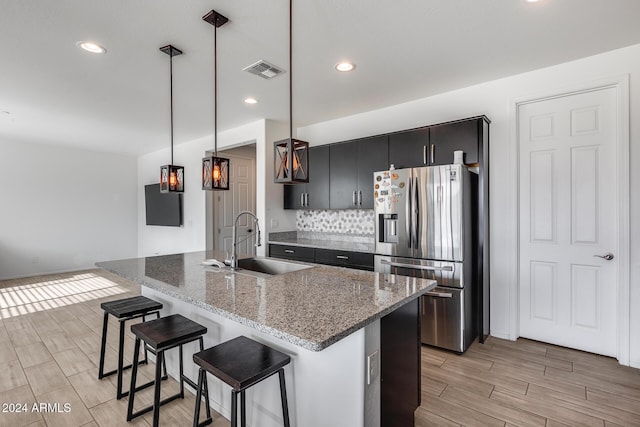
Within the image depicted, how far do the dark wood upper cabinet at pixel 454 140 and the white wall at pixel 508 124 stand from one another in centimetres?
34

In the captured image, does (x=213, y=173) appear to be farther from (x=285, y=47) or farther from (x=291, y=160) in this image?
(x=285, y=47)

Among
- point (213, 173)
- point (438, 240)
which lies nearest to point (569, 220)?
point (438, 240)

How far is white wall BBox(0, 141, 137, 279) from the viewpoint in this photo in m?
5.98

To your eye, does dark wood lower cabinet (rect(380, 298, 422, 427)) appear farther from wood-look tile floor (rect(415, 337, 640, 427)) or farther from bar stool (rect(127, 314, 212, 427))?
bar stool (rect(127, 314, 212, 427))

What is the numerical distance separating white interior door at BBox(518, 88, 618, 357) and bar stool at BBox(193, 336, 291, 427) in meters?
2.70

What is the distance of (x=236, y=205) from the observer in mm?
6172

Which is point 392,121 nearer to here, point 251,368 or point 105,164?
point 251,368

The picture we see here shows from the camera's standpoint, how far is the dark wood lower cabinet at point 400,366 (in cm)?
158

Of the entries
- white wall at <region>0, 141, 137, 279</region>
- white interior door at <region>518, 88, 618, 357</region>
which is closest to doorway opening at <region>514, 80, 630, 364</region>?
white interior door at <region>518, 88, 618, 357</region>

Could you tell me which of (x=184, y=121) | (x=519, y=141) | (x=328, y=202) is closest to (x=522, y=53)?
(x=519, y=141)

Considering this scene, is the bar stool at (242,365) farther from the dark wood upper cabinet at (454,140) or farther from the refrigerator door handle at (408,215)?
the dark wood upper cabinet at (454,140)

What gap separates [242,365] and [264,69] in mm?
2484

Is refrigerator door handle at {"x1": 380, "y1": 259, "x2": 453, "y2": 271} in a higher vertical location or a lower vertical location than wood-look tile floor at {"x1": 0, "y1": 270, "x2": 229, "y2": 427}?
higher

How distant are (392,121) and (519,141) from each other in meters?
1.43
